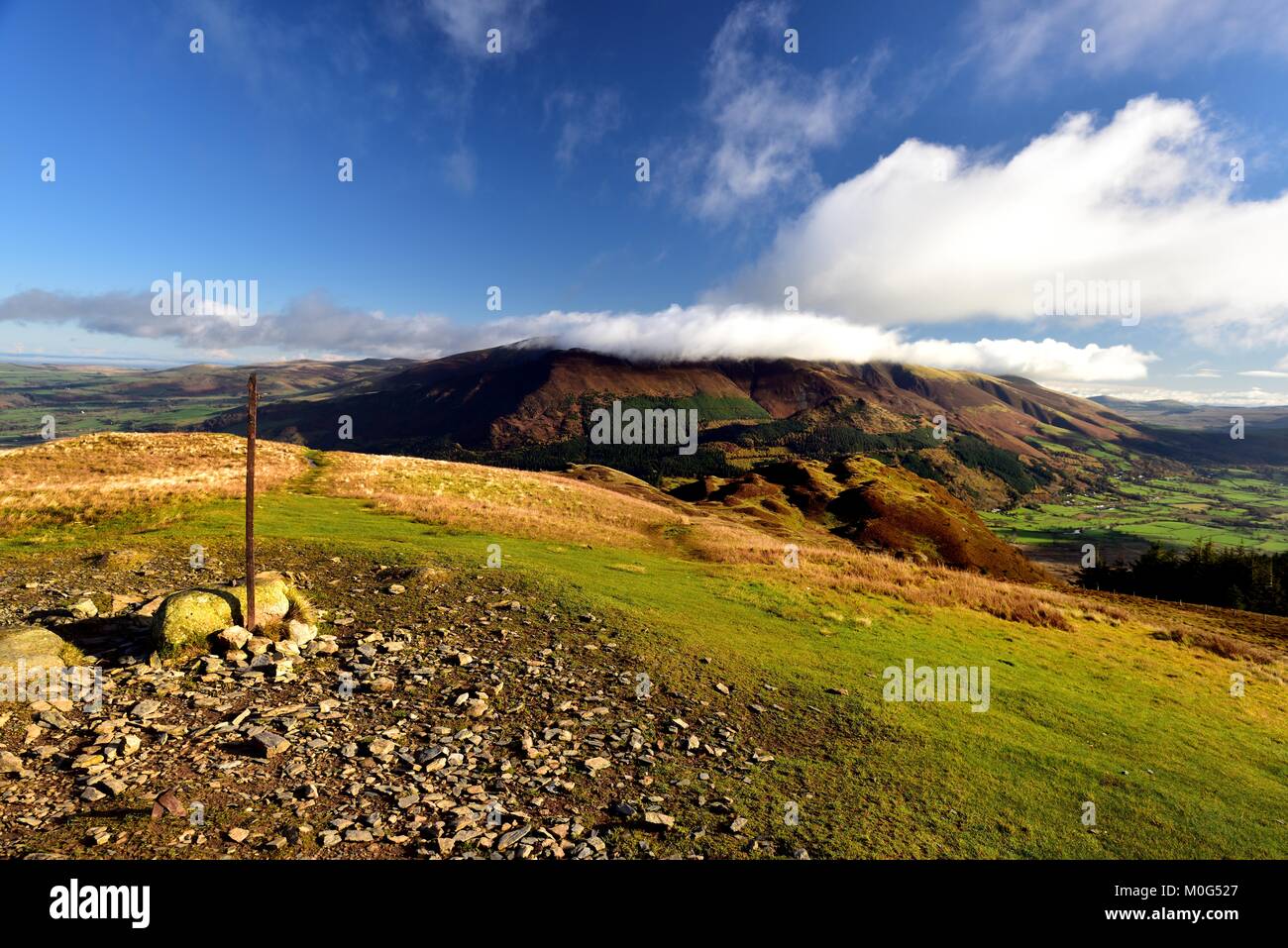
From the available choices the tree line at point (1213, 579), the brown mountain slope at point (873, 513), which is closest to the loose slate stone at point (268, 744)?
the brown mountain slope at point (873, 513)

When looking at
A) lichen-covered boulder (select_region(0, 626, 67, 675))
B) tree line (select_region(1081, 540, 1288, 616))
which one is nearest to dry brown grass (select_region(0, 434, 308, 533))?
lichen-covered boulder (select_region(0, 626, 67, 675))

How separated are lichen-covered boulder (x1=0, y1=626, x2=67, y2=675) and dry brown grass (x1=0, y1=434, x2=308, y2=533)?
A: 2746cm

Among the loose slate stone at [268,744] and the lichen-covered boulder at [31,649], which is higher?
the lichen-covered boulder at [31,649]

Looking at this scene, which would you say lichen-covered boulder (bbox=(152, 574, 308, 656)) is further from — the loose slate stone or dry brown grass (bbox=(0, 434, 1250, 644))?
dry brown grass (bbox=(0, 434, 1250, 644))

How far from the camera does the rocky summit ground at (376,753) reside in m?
8.36

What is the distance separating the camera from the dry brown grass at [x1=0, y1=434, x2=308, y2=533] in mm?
34562

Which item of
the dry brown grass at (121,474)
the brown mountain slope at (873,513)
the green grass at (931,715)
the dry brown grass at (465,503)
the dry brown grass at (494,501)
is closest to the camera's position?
the green grass at (931,715)

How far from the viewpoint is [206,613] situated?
47.6 feet

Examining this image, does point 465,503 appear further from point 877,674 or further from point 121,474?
point 877,674

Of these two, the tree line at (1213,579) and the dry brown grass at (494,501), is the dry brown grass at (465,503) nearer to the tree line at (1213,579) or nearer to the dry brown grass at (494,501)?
the dry brown grass at (494,501)

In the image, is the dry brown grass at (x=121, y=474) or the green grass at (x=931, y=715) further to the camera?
the dry brown grass at (x=121, y=474)

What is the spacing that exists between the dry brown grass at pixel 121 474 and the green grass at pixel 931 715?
5.86 metres
